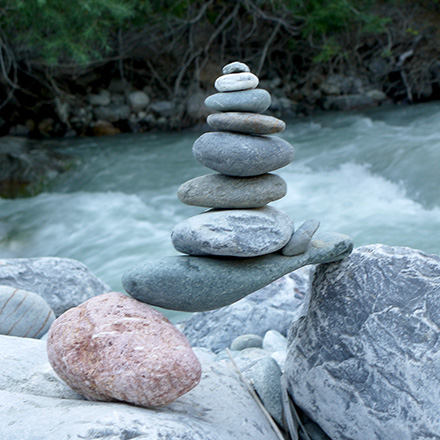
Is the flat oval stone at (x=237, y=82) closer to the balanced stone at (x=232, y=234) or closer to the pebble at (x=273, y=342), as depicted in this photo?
the balanced stone at (x=232, y=234)

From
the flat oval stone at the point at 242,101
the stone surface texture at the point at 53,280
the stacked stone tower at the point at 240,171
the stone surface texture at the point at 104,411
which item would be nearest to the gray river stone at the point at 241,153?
the stacked stone tower at the point at 240,171

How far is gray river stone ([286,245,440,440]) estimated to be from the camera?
2049 mm

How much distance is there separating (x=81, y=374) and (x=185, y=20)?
8428mm

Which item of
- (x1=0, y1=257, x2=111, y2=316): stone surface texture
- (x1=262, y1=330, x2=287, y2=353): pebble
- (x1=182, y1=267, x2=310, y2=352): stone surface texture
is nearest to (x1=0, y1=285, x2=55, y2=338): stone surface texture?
(x1=0, y1=257, x2=111, y2=316): stone surface texture

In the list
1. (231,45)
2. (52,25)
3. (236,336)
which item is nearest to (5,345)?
(236,336)

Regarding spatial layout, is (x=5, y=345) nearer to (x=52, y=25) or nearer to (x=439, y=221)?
(x=439, y=221)

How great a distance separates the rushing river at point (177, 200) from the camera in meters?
5.79

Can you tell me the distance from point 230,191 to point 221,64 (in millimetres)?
8388

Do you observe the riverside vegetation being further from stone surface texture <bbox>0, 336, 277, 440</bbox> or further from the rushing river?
stone surface texture <bbox>0, 336, 277, 440</bbox>

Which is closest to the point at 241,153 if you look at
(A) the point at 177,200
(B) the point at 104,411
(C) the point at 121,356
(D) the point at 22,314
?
(C) the point at 121,356

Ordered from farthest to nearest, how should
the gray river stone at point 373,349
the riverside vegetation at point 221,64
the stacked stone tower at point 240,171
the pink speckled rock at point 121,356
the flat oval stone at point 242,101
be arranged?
the riverside vegetation at point 221,64
the flat oval stone at point 242,101
the stacked stone tower at point 240,171
the gray river stone at point 373,349
the pink speckled rock at point 121,356

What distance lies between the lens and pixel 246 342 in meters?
3.21

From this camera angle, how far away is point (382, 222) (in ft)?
19.0

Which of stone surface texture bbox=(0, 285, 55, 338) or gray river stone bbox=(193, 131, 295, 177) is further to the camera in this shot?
stone surface texture bbox=(0, 285, 55, 338)
